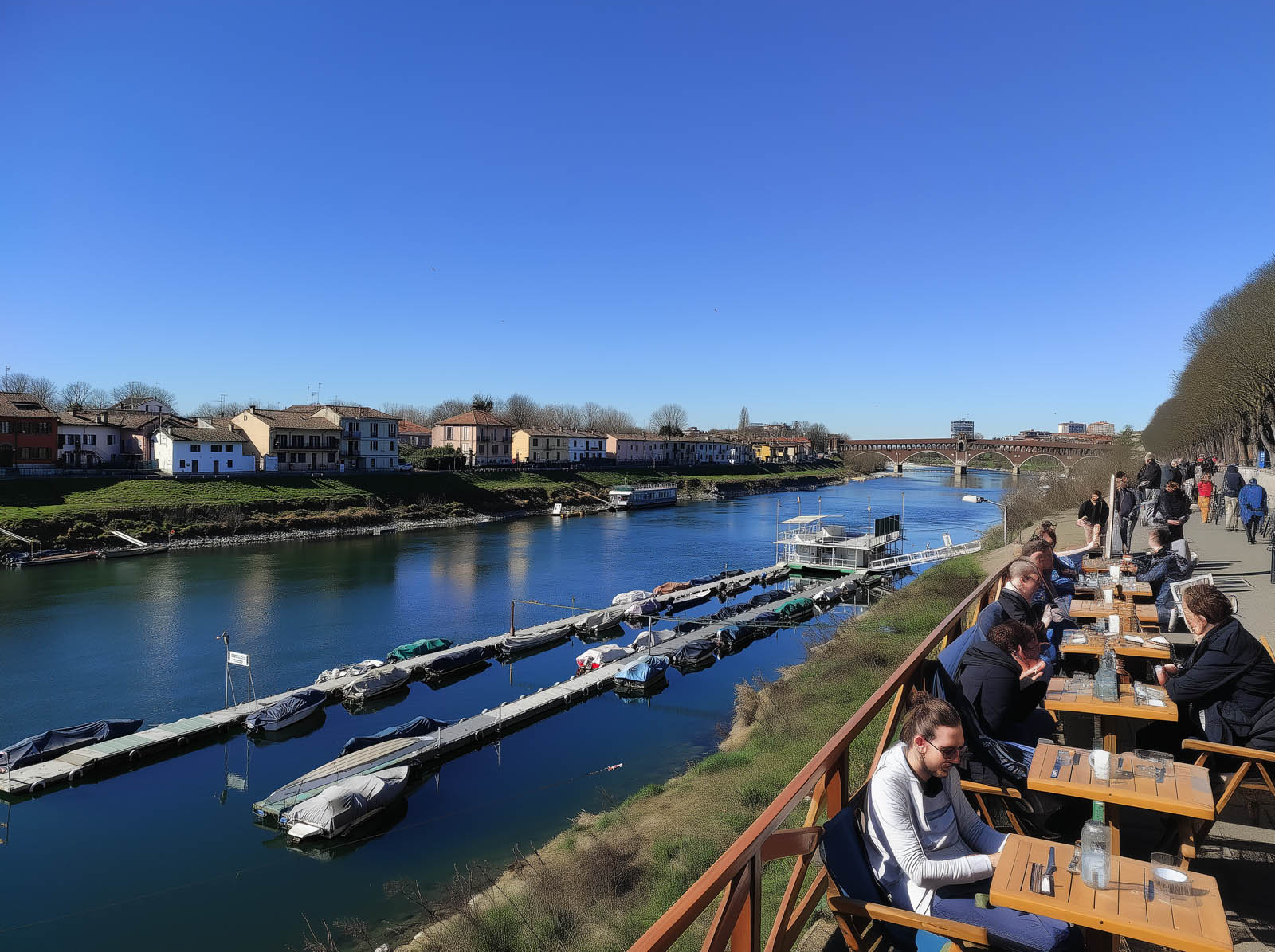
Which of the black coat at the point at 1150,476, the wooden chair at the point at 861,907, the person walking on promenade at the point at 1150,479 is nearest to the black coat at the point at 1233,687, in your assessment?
the wooden chair at the point at 861,907

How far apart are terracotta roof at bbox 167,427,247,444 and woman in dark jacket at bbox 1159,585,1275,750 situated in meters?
58.1

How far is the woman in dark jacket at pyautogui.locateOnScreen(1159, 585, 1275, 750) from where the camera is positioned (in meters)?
4.37

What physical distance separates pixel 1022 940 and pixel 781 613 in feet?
89.1

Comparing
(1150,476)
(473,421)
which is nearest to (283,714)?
(1150,476)

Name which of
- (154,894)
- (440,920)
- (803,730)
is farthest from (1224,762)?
(154,894)

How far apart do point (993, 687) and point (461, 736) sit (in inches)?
583

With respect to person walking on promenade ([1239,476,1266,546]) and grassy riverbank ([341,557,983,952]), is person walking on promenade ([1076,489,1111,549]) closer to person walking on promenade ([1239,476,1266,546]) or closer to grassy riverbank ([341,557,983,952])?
grassy riverbank ([341,557,983,952])

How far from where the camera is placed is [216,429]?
5541 centimetres

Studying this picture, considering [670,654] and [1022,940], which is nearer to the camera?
[1022,940]

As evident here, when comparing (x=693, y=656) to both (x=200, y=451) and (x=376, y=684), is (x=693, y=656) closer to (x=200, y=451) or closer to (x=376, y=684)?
(x=376, y=684)

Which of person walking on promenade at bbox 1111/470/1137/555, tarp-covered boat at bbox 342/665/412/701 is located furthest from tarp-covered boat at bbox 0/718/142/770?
person walking on promenade at bbox 1111/470/1137/555

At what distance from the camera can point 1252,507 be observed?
1520cm

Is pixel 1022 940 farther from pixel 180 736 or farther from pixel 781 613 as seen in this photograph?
pixel 781 613

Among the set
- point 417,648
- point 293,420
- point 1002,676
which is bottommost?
point 417,648
